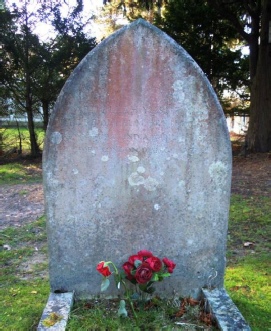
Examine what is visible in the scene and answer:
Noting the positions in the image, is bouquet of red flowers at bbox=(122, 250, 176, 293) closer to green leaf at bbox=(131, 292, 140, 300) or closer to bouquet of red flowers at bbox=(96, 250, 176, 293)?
bouquet of red flowers at bbox=(96, 250, 176, 293)

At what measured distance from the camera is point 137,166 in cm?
250

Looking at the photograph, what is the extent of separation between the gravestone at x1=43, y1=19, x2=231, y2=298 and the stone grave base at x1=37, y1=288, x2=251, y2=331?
10 centimetres

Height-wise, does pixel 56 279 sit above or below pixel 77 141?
below

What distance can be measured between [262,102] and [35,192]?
7379 millimetres

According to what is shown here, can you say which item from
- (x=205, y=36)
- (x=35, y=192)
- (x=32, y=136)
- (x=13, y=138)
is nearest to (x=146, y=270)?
(x=35, y=192)

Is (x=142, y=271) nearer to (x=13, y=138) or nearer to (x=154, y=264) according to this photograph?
(x=154, y=264)

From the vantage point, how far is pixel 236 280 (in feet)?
11.6

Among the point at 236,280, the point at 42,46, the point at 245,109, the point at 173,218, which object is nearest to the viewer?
the point at 173,218

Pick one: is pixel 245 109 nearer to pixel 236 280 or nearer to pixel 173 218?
pixel 236 280

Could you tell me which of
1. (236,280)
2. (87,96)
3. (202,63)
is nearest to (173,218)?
(87,96)

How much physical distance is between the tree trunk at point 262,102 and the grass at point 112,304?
17.9 feet

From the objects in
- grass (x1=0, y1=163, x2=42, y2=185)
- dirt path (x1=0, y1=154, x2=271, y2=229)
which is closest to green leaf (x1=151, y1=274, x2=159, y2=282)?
dirt path (x1=0, y1=154, x2=271, y2=229)

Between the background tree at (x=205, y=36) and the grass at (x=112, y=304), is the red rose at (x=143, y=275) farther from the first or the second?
the background tree at (x=205, y=36)

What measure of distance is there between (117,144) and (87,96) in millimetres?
364
